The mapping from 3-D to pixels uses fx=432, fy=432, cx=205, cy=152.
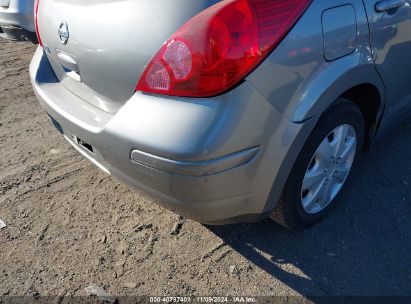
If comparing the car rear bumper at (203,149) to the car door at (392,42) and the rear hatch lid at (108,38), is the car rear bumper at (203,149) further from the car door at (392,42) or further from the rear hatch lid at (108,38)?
the car door at (392,42)

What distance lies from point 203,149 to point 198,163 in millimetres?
64

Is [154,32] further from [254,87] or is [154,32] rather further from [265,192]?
[265,192]

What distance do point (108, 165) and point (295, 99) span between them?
36.5 inches

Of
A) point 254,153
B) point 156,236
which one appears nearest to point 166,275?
point 156,236

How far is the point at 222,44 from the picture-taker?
1.62m

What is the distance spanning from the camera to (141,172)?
1.85 m

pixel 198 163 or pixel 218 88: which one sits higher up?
pixel 218 88

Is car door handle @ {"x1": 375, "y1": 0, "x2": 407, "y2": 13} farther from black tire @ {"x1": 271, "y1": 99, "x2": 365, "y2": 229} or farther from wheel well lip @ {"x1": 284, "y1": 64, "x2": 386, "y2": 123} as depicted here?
black tire @ {"x1": 271, "y1": 99, "x2": 365, "y2": 229}

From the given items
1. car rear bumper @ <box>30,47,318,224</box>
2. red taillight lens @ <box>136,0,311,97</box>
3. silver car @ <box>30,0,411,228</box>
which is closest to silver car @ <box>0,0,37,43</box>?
silver car @ <box>30,0,411,228</box>

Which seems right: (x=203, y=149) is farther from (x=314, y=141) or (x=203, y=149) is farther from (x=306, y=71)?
(x=314, y=141)

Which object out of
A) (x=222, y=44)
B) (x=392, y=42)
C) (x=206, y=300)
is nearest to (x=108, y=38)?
(x=222, y=44)

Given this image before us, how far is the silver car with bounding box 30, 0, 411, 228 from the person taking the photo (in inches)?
65.1

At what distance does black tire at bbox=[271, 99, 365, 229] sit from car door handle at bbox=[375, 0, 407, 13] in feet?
1.54

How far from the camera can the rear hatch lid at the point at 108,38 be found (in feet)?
5.70
